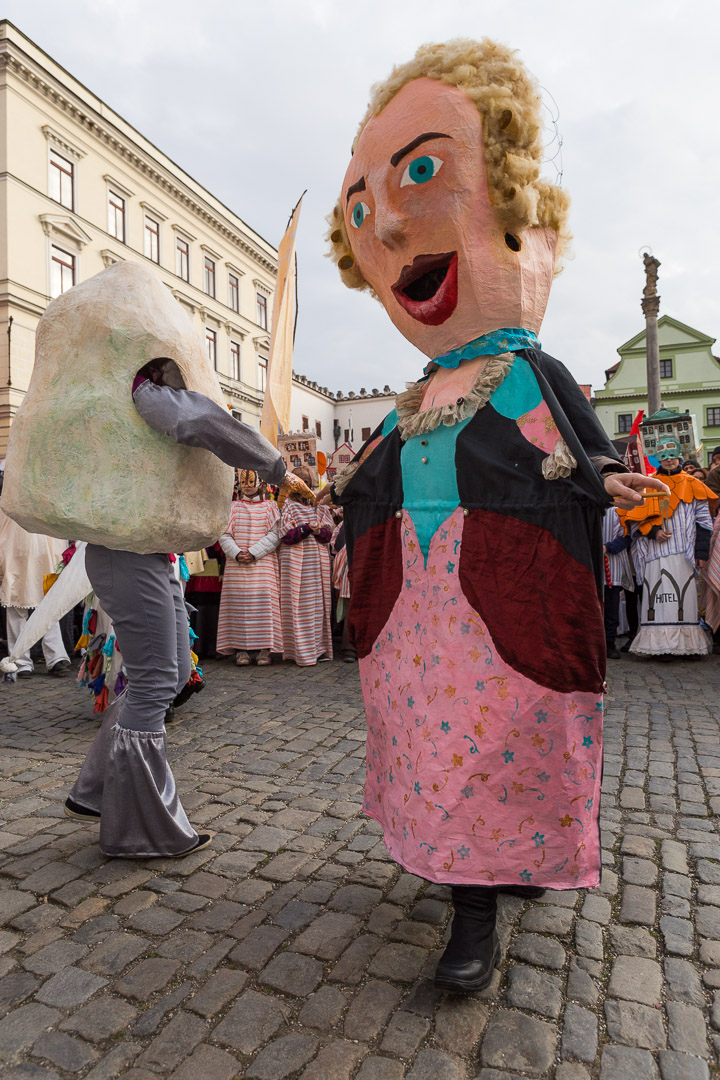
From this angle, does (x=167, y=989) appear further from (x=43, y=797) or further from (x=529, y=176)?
(x=529, y=176)

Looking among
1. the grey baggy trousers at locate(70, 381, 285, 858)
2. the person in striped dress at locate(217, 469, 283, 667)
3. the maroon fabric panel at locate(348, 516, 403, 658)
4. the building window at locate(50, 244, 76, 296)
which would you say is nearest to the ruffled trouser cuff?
the grey baggy trousers at locate(70, 381, 285, 858)

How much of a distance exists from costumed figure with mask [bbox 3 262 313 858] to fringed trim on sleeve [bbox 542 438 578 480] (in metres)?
1.06

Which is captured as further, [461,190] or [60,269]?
[60,269]

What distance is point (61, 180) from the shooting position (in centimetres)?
Result: 2138

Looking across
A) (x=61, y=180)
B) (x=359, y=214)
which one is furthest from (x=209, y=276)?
(x=359, y=214)

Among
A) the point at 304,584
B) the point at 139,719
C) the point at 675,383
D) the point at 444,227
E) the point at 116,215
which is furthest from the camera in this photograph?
the point at 675,383

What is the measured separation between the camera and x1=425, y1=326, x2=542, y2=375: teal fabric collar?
212 centimetres

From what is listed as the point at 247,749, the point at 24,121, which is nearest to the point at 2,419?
the point at 24,121

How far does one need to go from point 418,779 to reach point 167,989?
0.83 m

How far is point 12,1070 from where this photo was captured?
5.24 feet

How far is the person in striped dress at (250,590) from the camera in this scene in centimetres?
686

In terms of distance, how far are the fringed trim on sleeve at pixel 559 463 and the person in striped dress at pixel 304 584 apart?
200 inches

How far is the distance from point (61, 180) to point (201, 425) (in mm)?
23054

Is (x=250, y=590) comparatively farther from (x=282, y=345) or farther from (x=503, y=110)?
(x=503, y=110)
